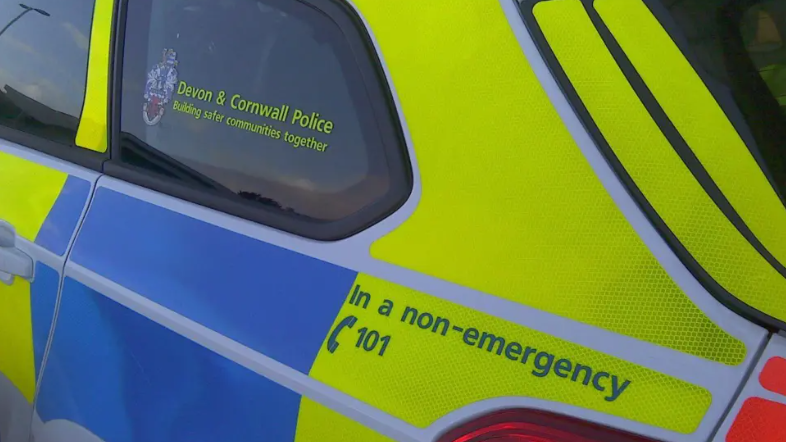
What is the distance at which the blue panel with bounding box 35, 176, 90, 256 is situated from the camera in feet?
5.52

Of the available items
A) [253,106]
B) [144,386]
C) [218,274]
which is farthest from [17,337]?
[253,106]

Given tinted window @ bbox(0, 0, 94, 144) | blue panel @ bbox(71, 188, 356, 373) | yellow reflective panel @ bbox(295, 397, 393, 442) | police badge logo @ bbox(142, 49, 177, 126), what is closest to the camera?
yellow reflective panel @ bbox(295, 397, 393, 442)

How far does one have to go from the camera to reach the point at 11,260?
181 centimetres

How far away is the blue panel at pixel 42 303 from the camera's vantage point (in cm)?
170

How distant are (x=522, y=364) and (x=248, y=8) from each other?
97 cm

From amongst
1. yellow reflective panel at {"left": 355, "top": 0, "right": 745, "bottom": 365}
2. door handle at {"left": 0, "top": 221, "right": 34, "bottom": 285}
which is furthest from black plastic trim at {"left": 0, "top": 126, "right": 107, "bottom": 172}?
yellow reflective panel at {"left": 355, "top": 0, "right": 745, "bottom": 365}

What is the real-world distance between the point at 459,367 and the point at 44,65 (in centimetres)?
155

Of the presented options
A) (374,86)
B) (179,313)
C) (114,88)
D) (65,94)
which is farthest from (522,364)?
(65,94)

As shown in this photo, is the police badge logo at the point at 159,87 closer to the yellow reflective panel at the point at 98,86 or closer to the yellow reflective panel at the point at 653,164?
the yellow reflective panel at the point at 98,86

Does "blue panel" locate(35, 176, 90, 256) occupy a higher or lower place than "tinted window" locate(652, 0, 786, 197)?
lower

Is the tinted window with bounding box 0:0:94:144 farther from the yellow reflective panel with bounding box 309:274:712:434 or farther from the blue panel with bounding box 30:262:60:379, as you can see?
the yellow reflective panel with bounding box 309:274:712:434

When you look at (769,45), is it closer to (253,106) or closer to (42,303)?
(253,106)

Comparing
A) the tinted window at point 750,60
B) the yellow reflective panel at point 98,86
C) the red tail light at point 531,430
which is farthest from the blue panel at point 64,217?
the tinted window at point 750,60

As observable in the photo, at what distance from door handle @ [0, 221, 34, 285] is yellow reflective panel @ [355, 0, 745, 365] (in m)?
1.06
